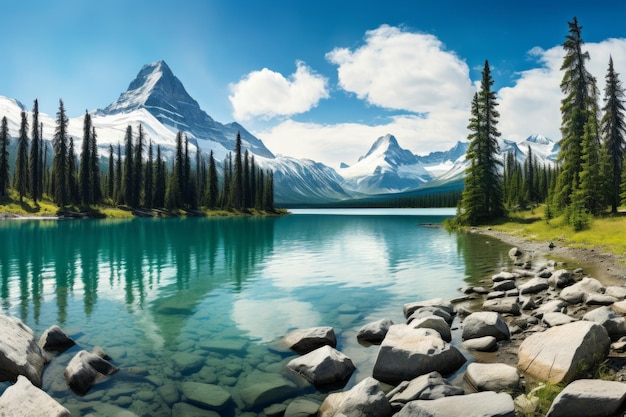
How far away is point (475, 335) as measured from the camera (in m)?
12.5

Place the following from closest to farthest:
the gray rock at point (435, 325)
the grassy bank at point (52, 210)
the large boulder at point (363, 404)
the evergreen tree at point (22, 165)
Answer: the large boulder at point (363, 404) < the gray rock at point (435, 325) < the grassy bank at point (52, 210) < the evergreen tree at point (22, 165)

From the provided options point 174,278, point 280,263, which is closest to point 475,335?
point 174,278

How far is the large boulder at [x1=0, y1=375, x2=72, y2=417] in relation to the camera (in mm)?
7211

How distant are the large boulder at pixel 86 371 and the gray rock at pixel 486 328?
10.4 metres

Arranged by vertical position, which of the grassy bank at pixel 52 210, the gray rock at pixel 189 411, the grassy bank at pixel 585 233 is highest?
the grassy bank at pixel 52 210

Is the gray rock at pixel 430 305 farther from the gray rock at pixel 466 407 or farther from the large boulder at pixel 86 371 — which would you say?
the large boulder at pixel 86 371

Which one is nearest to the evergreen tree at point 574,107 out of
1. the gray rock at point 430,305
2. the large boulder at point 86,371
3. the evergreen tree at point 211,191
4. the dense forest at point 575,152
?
the dense forest at point 575,152

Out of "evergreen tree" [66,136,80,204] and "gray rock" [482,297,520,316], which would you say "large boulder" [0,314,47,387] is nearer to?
"gray rock" [482,297,520,316]

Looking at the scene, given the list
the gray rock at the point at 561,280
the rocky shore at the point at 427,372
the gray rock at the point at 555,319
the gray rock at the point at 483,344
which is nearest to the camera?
the rocky shore at the point at 427,372

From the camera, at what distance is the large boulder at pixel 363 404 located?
7961mm

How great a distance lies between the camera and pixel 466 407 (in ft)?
23.8

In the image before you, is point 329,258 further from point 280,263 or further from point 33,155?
point 33,155

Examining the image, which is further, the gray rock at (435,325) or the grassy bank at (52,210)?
the grassy bank at (52,210)

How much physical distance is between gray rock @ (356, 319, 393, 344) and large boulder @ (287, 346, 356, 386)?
2.41 metres
